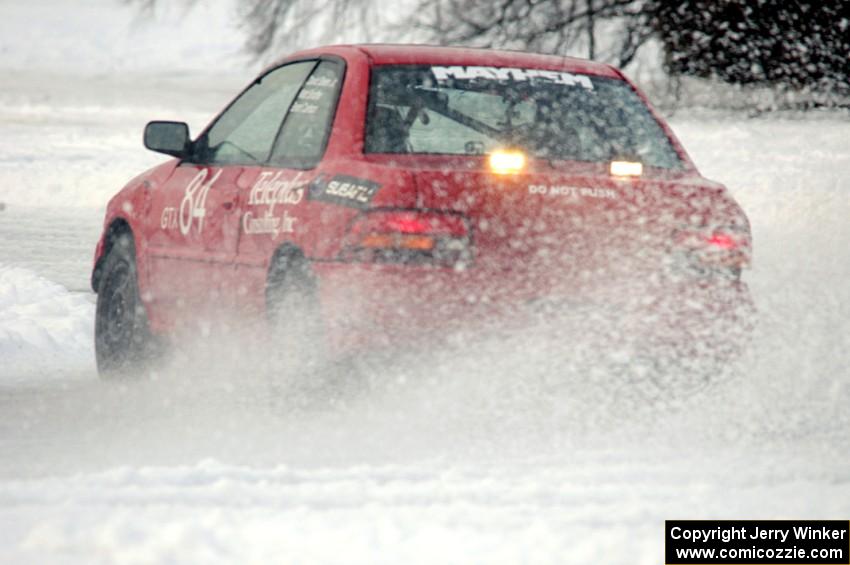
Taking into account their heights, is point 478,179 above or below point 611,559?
above

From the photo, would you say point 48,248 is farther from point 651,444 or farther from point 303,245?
point 651,444

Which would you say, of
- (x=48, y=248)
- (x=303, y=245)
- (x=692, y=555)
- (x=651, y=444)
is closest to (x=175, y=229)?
(x=303, y=245)

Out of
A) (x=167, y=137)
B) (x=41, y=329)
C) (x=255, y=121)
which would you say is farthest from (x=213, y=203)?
(x=41, y=329)

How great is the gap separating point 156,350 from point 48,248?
6.50m

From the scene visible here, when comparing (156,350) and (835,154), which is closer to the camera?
(156,350)

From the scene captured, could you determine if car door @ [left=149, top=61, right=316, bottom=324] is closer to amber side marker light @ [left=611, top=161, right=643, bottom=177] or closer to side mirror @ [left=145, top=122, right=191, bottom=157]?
side mirror @ [left=145, top=122, right=191, bottom=157]

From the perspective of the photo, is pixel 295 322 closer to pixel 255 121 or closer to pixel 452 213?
pixel 452 213

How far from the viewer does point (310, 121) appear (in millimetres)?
6438

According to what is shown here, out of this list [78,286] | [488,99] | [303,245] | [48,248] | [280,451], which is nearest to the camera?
[280,451]

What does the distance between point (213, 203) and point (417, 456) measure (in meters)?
1.98

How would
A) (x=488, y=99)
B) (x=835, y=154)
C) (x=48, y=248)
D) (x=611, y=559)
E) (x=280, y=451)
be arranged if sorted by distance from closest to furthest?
(x=611, y=559) → (x=280, y=451) → (x=488, y=99) → (x=48, y=248) → (x=835, y=154)

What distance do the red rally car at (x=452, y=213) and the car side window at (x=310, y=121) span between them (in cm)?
1

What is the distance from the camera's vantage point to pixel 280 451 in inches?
214

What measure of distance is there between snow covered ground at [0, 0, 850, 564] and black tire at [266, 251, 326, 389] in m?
0.19
